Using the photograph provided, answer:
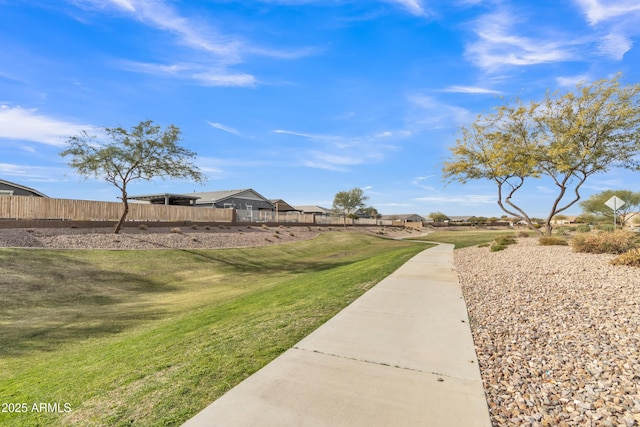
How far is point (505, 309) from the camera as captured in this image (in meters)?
6.51

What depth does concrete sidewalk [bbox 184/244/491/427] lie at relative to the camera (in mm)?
3010

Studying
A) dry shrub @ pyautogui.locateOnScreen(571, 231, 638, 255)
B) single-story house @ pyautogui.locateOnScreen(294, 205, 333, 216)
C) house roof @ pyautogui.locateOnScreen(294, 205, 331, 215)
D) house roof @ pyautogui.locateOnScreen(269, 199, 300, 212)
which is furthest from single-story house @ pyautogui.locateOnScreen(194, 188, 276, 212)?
dry shrub @ pyautogui.locateOnScreen(571, 231, 638, 255)

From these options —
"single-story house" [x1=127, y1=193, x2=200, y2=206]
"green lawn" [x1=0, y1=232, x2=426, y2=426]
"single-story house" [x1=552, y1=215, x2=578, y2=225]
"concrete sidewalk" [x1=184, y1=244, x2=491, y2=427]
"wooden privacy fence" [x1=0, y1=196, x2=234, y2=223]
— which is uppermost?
"single-story house" [x1=127, y1=193, x2=200, y2=206]

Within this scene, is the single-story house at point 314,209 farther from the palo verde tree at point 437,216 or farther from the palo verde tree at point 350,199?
the palo verde tree at point 437,216

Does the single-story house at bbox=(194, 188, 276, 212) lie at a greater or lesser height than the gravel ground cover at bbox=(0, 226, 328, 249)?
greater

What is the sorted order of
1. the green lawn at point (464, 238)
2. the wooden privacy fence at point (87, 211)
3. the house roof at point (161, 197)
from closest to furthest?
the wooden privacy fence at point (87, 211) → the green lawn at point (464, 238) → the house roof at point (161, 197)

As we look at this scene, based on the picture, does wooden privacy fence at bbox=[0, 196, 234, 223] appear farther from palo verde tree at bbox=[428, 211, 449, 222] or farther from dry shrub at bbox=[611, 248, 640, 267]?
palo verde tree at bbox=[428, 211, 449, 222]

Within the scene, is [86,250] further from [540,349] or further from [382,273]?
[540,349]

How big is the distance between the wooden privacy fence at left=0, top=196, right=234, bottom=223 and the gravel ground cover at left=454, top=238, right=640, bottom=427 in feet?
92.4

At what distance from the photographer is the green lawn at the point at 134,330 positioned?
3793mm

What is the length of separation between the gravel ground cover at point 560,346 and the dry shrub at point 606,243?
14.2ft

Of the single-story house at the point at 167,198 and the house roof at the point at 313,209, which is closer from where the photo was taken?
the single-story house at the point at 167,198

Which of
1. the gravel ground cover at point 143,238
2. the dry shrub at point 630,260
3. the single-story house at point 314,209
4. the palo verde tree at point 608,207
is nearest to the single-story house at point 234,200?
the gravel ground cover at point 143,238

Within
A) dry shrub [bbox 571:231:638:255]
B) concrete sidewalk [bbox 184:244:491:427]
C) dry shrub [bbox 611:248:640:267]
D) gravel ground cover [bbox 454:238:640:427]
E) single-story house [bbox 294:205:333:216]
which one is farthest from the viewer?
single-story house [bbox 294:205:333:216]
